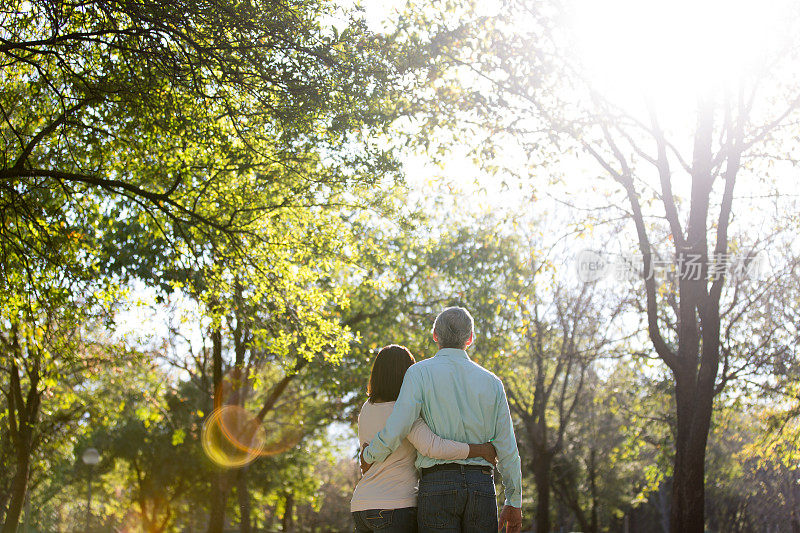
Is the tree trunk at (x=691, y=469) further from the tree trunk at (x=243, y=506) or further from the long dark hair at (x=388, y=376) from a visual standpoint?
the tree trunk at (x=243, y=506)

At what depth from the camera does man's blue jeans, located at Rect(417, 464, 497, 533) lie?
392cm

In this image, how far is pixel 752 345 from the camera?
1859cm

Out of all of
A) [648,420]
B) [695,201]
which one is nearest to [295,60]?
[695,201]

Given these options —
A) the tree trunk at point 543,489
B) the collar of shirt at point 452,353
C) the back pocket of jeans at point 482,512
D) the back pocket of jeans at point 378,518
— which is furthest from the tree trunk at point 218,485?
the back pocket of jeans at point 482,512

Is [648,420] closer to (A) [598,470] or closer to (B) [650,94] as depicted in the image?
(B) [650,94]

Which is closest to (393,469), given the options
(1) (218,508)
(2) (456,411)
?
(2) (456,411)

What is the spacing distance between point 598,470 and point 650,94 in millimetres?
33761

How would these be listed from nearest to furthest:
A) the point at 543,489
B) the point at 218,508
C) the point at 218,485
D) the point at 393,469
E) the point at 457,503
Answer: the point at 457,503, the point at 393,469, the point at 218,508, the point at 218,485, the point at 543,489

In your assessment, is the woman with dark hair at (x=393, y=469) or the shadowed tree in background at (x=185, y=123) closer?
the woman with dark hair at (x=393, y=469)

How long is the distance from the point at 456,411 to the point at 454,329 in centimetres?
44

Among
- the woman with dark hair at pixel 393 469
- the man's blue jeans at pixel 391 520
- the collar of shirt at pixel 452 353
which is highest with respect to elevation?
the collar of shirt at pixel 452 353

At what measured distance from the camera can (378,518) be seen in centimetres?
413

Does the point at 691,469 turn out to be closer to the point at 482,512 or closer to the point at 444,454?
the point at 482,512

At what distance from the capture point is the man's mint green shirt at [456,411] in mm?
4043
